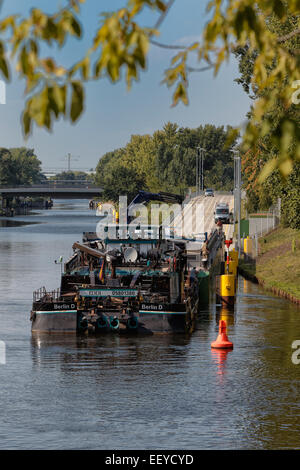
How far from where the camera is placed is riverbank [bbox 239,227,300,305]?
52.2 meters

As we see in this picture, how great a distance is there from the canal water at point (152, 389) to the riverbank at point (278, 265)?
395 inches

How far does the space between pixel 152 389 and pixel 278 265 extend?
33650 millimetres

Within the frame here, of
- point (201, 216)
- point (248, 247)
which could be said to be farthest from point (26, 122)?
point (201, 216)

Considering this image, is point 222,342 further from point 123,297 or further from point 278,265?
point 278,265

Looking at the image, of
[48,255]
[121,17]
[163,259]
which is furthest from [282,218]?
[121,17]

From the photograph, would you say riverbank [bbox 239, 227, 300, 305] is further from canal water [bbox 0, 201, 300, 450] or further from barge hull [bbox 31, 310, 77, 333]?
barge hull [bbox 31, 310, 77, 333]

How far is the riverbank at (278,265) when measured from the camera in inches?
2057

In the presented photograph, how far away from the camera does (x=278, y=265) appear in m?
59.2

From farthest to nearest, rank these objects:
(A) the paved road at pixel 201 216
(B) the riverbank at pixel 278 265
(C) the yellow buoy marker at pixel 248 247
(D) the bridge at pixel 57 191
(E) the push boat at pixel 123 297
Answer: (D) the bridge at pixel 57 191
(A) the paved road at pixel 201 216
(C) the yellow buoy marker at pixel 248 247
(B) the riverbank at pixel 278 265
(E) the push boat at pixel 123 297

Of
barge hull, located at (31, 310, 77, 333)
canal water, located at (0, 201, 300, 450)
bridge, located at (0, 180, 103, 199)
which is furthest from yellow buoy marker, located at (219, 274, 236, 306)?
bridge, located at (0, 180, 103, 199)

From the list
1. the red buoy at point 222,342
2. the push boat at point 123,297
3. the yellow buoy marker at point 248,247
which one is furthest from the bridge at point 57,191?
the red buoy at point 222,342

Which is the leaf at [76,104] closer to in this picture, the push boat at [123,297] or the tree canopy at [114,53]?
the tree canopy at [114,53]

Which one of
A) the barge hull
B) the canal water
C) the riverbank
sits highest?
the riverbank

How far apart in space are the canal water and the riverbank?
1004 centimetres
